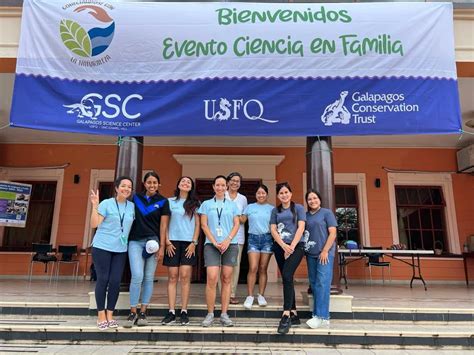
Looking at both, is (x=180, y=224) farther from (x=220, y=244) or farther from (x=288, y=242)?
(x=288, y=242)

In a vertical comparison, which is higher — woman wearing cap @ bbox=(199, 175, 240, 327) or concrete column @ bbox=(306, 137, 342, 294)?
concrete column @ bbox=(306, 137, 342, 294)

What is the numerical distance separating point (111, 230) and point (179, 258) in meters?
0.69

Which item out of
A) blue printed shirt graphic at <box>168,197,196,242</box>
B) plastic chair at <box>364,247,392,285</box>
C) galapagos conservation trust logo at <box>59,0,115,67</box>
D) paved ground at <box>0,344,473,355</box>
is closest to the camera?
paved ground at <box>0,344,473,355</box>

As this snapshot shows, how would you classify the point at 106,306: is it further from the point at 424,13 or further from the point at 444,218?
the point at 444,218

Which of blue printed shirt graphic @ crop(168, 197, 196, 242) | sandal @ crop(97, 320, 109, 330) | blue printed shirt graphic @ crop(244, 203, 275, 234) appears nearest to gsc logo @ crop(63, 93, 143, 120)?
blue printed shirt graphic @ crop(168, 197, 196, 242)

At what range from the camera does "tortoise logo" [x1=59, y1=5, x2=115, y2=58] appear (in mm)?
4270

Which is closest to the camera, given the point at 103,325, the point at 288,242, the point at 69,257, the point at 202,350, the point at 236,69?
the point at 202,350

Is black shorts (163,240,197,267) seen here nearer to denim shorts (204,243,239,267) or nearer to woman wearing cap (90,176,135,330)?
denim shorts (204,243,239,267)

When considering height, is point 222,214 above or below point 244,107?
below

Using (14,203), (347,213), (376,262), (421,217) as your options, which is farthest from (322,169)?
(14,203)

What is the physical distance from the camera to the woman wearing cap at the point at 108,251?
131 inches

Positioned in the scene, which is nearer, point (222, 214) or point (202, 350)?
point (202, 350)

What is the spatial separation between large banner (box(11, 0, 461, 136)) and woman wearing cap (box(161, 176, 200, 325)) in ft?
3.04

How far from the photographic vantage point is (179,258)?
11.5 feet
